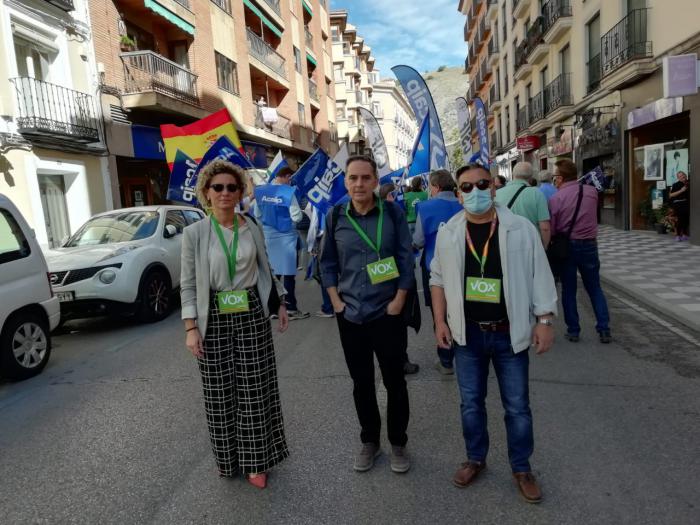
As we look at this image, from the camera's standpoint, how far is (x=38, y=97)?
12.5 meters

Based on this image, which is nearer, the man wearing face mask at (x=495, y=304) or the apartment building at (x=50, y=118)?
the man wearing face mask at (x=495, y=304)

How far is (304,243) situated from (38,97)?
Result: 27.3 ft

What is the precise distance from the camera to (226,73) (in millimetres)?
21469

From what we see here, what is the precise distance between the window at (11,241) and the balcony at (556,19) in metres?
21.4

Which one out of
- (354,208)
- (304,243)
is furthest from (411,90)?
(354,208)

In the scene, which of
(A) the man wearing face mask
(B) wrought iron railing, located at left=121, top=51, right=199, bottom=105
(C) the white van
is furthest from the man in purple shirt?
(B) wrought iron railing, located at left=121, top=51, right=199, bottom=105

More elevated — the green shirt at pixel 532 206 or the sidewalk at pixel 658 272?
the green shirt at pixel 532 206

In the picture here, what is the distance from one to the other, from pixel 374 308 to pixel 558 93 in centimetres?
2301

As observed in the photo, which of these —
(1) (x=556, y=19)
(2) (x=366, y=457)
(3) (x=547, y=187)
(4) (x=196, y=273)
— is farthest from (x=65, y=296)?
(1) (x=556, y=19)

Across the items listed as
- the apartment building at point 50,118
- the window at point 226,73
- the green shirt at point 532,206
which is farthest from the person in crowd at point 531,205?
the window at point 226,73

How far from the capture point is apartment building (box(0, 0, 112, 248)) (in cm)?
1178

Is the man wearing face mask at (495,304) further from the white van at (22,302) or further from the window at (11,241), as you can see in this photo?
the window at (11,241)

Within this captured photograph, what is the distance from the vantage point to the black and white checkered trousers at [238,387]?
3092 millimetres

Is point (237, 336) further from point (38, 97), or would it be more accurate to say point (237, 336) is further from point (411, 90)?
point (38, 97)
